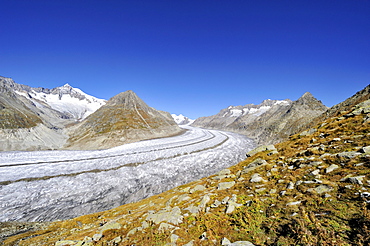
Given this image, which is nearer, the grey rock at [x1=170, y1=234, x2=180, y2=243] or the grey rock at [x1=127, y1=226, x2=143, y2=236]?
the grey rock at [x1=170, y1=234, x2=180, y2=243]

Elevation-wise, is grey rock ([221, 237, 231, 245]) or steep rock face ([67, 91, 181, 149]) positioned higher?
steep rock face ([67, 91, 181, 149])

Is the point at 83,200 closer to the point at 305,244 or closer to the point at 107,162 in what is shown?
the point at 107,162

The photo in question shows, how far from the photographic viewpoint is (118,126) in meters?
81.1

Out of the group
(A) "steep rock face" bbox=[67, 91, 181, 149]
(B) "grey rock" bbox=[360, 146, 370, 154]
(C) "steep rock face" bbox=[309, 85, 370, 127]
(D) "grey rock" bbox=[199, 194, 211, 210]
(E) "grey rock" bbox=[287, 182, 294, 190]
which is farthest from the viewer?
(A) "steep rock face" bbox=[67, 91, 181, 149]

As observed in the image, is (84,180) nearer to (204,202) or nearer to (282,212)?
(204,202)

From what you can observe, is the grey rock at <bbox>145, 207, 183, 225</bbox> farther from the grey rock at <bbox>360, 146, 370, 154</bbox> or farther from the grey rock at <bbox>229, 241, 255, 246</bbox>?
the grey rock at <bbox>360, 146, 370, 154</bbox>

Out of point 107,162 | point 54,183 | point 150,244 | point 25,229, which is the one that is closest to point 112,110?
point 107,162

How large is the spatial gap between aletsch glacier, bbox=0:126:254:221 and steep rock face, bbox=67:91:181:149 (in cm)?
2743

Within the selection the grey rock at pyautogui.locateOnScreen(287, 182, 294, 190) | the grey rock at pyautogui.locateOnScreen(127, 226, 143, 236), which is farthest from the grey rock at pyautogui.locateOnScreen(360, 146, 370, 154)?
the grey rock at pyautogui.locateOnScreen(127, 226, 143, 236)

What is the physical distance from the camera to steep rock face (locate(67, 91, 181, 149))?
6788 cm

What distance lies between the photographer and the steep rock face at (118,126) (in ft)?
223

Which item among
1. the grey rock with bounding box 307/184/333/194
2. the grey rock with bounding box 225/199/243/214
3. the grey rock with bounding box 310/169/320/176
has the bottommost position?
the grey rock with bounding box 225/199/243/214

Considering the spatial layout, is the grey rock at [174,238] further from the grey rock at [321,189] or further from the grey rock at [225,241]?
the grey rock at [321,189]

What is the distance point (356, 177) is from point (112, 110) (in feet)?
355
